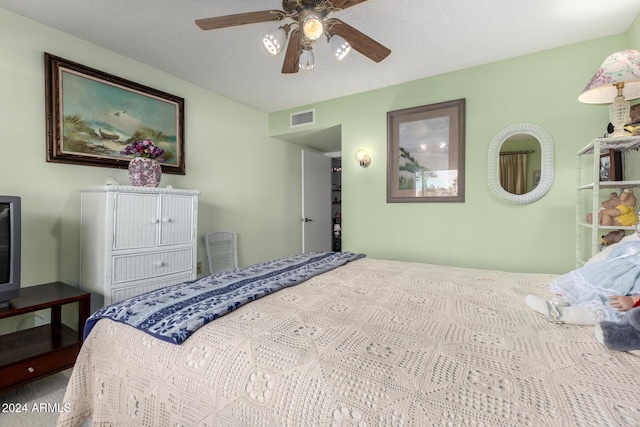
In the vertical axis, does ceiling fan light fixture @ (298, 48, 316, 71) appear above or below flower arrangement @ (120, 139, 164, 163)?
above

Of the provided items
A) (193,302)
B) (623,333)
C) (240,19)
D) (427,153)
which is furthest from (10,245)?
(427,153)

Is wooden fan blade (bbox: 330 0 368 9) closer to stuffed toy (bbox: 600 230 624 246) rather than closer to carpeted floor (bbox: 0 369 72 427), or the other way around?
stuffed toy (bbox: 600 230 624 246)

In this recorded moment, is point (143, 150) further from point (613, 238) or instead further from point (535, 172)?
point (613, 238)

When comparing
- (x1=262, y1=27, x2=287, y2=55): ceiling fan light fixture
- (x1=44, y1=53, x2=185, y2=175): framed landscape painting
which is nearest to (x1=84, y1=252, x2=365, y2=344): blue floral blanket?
(x1=262, y1=27, x2=287, y2=55): ceiling fan light fixture

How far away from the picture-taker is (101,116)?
2.46 metres

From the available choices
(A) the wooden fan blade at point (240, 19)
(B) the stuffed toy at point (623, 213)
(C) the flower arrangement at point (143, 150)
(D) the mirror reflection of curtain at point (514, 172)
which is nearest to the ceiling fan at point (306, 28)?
(A) the wooden fan blade at point (240, 19)

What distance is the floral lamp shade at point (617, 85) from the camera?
1.73 meters

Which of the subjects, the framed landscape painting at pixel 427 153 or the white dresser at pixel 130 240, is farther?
the framed landscape painting at pixel 427 153

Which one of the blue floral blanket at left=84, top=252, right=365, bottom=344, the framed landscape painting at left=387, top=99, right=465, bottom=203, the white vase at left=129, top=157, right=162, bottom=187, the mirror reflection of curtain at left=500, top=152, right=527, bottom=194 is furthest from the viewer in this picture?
the framed landscape painting at left=387, top=99, right=465, bottom=203

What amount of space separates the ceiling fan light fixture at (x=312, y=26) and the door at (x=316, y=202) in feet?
10.2

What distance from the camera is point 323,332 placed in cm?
96

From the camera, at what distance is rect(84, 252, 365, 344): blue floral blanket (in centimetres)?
102

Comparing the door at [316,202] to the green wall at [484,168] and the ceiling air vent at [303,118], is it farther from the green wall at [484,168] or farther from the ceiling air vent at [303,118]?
the green wall at [484,168]

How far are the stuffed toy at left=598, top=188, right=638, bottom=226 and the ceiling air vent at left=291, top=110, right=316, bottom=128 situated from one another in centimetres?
295
